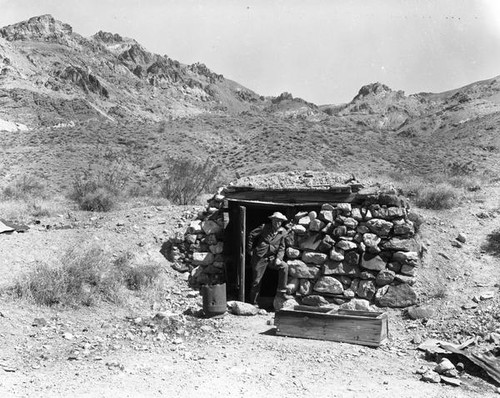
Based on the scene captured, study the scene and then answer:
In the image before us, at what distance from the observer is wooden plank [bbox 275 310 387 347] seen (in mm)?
7375

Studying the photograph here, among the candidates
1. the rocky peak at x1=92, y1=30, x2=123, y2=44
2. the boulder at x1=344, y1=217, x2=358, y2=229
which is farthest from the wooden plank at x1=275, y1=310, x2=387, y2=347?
the rocky peak at x1=92, y1=30, x2=123, y2=44

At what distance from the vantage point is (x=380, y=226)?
9281 millimetres

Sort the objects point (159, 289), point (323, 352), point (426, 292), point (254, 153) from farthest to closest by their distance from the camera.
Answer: point (254, 153), point (159, 289), point (426, 292), point (323, 352)

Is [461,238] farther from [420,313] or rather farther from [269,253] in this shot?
[269,253]

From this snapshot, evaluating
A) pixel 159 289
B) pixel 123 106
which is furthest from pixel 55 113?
pixel 159 289

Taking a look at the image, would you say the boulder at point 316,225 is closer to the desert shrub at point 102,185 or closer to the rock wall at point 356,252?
the rock wall at point 356,252

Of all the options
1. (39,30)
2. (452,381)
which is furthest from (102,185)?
(39,30)

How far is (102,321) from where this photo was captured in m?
7.91

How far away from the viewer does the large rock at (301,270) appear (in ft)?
31.3

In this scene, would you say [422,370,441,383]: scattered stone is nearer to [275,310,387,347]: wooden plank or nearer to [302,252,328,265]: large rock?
[275,310,387,347]: wooden plank

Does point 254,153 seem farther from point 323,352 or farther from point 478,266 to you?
point 323,352

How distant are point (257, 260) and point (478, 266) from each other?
3.84 metres

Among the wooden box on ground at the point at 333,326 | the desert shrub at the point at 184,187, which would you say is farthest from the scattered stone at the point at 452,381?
the desert shrub at the point at 184,187

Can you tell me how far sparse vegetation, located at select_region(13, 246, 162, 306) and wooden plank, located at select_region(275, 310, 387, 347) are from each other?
2724mm
